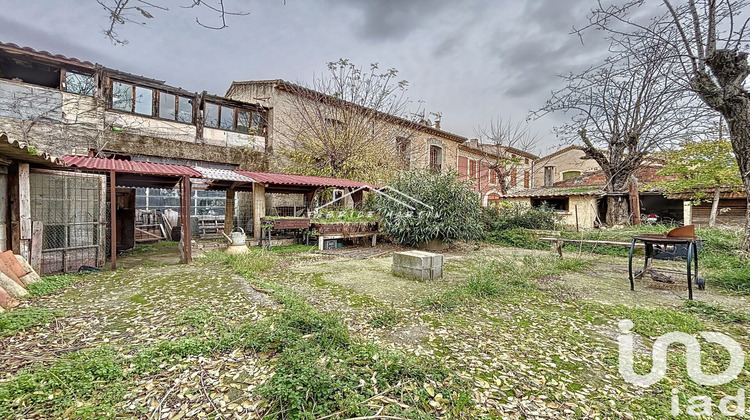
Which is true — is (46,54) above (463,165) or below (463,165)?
above

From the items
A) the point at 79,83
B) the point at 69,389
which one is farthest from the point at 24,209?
the point at 79,83

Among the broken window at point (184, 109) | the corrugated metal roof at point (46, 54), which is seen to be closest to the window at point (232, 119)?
the broken window at point (184, 109)

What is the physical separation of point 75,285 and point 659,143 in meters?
16.0

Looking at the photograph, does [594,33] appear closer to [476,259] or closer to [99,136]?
[476,259]

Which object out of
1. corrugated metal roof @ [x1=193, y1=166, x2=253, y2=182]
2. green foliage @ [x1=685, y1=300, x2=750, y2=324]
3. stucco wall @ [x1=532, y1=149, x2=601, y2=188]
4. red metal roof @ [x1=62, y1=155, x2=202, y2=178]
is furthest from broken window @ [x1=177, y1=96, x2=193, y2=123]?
stucco wall @ [x1=532, y1=149, x2=601, y2=188]

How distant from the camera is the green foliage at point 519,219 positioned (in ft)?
37.4

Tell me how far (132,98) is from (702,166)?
20.8 metres

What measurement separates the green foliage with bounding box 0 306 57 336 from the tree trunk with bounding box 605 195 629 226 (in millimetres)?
17529

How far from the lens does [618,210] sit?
13.5m

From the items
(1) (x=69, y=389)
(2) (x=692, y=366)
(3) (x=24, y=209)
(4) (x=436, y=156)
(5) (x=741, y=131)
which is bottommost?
(2) (x=692, y=366)

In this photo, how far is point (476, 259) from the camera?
299 inches

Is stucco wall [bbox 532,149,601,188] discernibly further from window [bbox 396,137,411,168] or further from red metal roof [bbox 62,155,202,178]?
red metal roof [bbox 62,155,202,178]

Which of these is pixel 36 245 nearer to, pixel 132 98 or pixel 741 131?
pixel 132 98

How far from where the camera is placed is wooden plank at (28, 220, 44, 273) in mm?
4852
